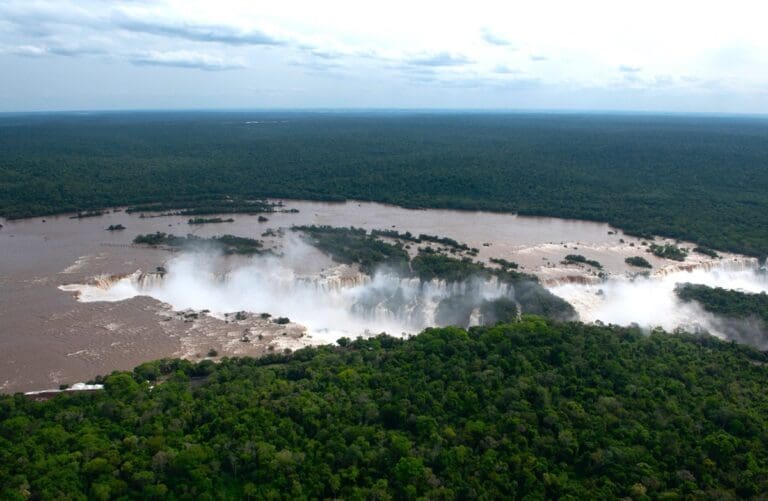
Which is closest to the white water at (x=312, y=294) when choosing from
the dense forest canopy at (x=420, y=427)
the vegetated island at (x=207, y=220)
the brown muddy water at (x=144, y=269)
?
the brown muddy water at (x=144, y=269)

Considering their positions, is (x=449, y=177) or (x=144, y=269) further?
(x=449, y=177)

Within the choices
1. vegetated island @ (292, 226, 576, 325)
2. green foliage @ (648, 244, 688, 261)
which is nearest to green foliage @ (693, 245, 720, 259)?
green foliage @ (648, 244, 688, 261)

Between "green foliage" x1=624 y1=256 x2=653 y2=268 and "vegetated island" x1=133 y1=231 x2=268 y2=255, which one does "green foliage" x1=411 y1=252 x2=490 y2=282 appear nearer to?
"green foliage" x1=624 y1=256 x2=653 y2=268

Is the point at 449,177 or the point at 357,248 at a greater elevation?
the point at 449,177

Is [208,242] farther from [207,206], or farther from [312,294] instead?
[207,206]

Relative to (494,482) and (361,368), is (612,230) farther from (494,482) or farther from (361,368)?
(494,482)

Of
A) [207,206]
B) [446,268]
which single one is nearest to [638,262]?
[446,268]
